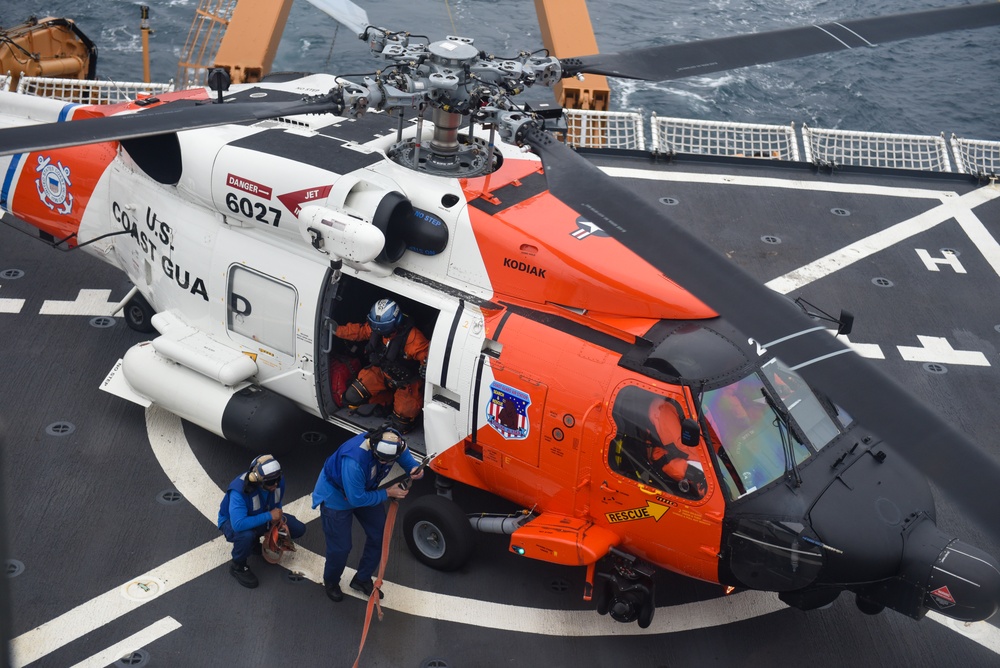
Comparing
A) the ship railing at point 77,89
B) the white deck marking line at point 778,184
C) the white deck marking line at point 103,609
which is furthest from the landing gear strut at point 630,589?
the ship railing at point 77,89

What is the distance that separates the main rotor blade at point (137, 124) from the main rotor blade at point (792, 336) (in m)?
2.31

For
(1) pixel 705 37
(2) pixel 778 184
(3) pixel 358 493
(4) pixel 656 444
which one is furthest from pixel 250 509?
(1) pixel 705 37

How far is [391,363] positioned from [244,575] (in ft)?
7.76

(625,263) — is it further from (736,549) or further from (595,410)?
(736,549)

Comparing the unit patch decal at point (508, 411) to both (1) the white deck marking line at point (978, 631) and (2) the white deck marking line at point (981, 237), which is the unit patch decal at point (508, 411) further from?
(2) the white deck marking line at point (981, 237)

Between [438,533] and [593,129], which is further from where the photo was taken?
[593,129]

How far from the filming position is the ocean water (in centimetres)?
2958

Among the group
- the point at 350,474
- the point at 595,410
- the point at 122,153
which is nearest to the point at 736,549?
the point at 595,410

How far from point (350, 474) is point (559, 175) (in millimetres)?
3106

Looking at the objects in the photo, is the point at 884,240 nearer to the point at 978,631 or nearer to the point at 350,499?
the point at 978,631

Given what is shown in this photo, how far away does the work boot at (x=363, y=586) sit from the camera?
9.30 meters

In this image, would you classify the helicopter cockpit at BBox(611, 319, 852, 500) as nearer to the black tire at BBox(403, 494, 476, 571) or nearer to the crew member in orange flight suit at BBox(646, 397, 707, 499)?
the crew member in orange flight suit at BBox(646, 397, 707, 499)

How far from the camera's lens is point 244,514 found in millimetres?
9102

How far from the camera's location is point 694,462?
8.16 meters
